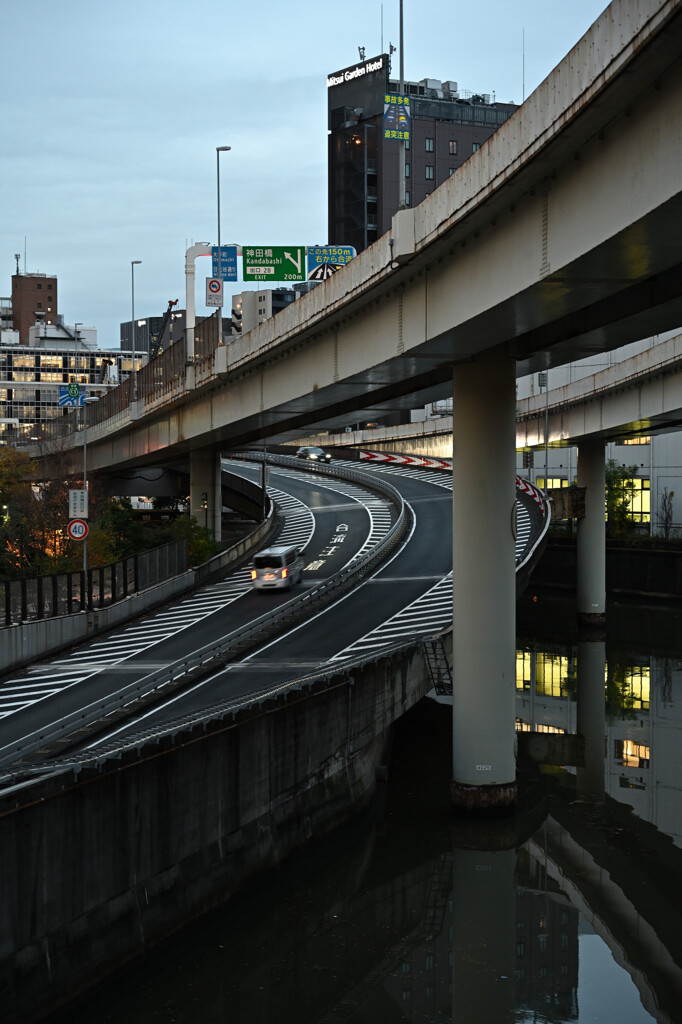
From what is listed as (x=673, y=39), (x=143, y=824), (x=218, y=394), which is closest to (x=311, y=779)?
(x=143, y=824)

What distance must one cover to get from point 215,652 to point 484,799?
12.4m

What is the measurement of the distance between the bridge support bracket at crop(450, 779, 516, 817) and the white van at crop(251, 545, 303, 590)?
23799mm

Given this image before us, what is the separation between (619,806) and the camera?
29.5 meters

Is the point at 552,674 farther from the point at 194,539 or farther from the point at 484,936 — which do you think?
the point at 484,936

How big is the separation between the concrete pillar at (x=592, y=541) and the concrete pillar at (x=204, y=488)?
2176cm

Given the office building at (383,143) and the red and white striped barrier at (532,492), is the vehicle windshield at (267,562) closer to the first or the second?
the red and white striped barrier at (532,492)

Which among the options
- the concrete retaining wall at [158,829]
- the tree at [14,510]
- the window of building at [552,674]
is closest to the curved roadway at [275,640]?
the concrete retaining wall at [158,829]

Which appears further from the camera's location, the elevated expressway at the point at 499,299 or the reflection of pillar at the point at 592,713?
the reflection of pillar at the point at 592,713

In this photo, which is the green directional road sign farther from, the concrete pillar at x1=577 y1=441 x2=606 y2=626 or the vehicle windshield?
the concrete pillar at x1=577 y1=441 x2=606 y2=626

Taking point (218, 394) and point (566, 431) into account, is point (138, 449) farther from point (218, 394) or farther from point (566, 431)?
point (566, 431)

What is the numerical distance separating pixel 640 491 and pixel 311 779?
69568 millimetres

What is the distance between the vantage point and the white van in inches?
1977

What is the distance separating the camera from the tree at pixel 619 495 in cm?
8806

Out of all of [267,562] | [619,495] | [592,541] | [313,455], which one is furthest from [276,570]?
[313,455]
